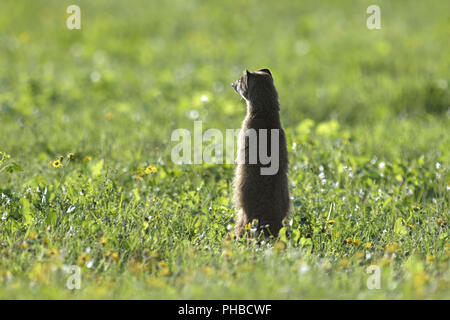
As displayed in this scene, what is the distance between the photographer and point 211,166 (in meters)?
5.57

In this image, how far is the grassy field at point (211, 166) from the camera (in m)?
3.56

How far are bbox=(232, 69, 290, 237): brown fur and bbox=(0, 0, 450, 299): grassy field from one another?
0.15 metres

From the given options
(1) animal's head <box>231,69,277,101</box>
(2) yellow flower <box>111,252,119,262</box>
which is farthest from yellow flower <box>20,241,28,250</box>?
(1) animal's head <box>231,69,277,101</box>

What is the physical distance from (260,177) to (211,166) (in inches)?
54.2

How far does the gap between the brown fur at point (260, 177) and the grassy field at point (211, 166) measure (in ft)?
0.50

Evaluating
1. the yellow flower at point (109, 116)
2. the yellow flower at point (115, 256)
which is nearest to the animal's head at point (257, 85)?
the yellow flower at point (115, 256)

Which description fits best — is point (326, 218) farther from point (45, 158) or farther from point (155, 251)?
point (45, 158)

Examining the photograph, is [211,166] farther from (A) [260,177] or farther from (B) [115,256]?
(B) [115,256]

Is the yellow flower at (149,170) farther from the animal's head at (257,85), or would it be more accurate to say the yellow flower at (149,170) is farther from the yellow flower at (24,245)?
the yellow flower at (24,245)

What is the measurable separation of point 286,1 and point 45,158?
975cm

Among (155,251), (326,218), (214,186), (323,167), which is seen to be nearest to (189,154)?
(214,186)

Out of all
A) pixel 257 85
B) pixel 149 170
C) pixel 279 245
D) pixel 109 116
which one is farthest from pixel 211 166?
pixel 109 116

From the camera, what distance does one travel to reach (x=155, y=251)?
3.86m
